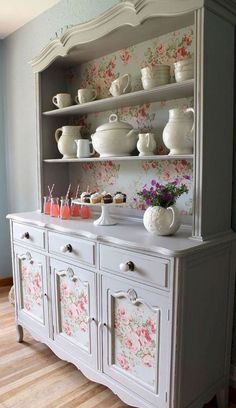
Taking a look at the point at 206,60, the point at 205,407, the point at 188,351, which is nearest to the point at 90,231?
the point at 188,351

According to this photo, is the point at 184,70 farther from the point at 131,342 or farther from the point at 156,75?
the point at 131,342

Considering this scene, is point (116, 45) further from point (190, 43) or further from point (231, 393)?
point (231, 393)

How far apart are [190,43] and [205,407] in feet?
6.21

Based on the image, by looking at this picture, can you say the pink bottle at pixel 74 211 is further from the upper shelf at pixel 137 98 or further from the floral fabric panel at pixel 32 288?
the upper shelf at pixel 137 98

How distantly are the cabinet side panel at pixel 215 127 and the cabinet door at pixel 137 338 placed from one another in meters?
0.41

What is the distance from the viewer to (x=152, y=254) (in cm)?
142

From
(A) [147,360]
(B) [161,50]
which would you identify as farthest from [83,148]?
(A) [147,360]

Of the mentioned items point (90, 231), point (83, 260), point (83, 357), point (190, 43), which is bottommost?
point (83, 357)

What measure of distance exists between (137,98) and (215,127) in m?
0.53

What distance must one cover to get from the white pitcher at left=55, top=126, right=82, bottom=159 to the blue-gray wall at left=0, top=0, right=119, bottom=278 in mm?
721

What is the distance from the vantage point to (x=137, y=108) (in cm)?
204

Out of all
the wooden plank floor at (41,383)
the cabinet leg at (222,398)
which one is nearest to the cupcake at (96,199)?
the wooden plank floor at (41,383)

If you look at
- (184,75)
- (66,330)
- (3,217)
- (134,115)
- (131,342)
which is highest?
(184,75)

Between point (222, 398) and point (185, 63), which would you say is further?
point (222, 398)
